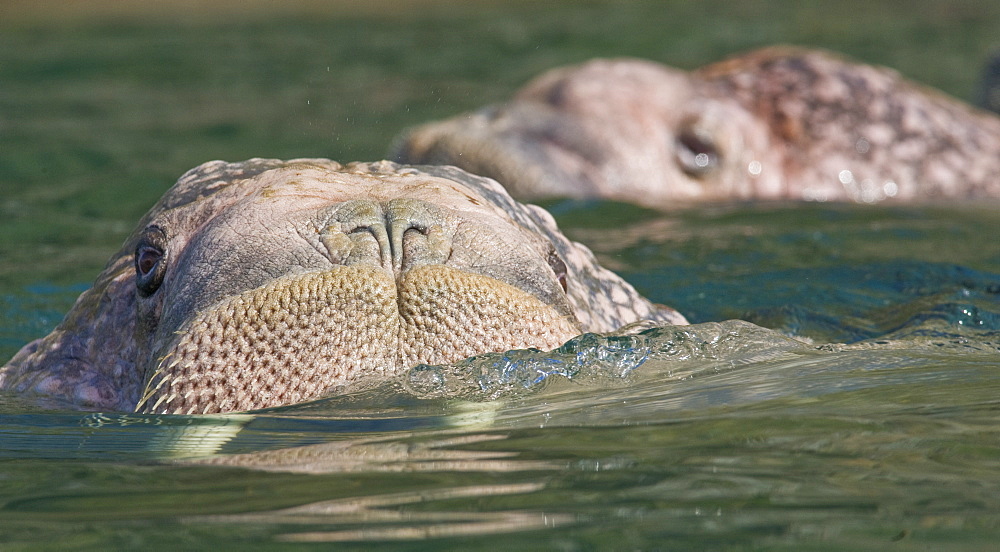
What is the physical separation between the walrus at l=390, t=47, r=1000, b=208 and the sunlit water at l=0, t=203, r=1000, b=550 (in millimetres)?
4942

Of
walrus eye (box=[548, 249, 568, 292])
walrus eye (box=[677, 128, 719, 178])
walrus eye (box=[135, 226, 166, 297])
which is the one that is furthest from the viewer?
walrus eye (box=[677, 128, 719, 178])

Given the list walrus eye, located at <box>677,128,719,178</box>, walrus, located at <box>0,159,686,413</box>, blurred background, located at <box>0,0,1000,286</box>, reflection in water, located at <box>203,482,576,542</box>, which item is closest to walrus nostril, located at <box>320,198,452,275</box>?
walrus, located at <box>0,159,686,413</box>

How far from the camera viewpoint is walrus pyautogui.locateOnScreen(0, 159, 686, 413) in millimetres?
3133

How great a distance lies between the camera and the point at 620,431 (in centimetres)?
315

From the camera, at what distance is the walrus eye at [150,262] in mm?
3596

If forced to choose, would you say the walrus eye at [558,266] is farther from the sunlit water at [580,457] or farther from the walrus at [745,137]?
the walrus at [745,137]

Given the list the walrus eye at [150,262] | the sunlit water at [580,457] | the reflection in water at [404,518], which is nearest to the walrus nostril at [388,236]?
the sunlit water at [580,457]

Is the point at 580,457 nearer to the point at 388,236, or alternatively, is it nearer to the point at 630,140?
the point at 388,236

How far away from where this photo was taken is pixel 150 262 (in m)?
3.66

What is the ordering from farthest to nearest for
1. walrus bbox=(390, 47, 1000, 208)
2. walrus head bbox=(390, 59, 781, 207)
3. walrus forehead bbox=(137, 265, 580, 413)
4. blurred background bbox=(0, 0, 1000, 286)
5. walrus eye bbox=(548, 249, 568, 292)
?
blurred background bbox=(0, 0, 1000, 286), walrus bbox=(390, 47, 1000, 208), walrus head bbox=(390, 59, 781, 207), walrus eye bbox=(548, 249, 568, 292), walrus forehead bbox=(137, 265, 580, 413)

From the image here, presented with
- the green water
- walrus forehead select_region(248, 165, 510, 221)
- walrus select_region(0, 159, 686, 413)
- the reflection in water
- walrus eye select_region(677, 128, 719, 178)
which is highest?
walrus forehead select_region(248, 165, 510, 221)

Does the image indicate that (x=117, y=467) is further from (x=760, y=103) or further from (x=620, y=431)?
(x=760, y=103)

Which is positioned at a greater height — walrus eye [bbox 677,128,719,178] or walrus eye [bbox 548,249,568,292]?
walrus eye [bbox 548,249,568,292]

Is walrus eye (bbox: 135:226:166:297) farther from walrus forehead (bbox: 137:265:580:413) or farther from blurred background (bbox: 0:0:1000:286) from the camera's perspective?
blurred background (bbox: 0:0:1000:286)
